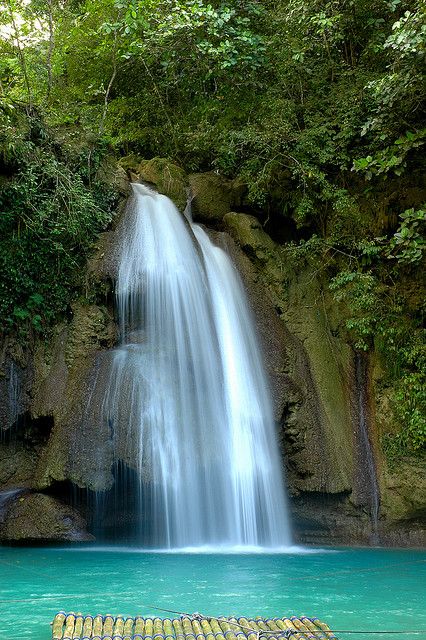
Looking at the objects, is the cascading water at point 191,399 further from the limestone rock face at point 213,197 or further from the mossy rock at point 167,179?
the limestone rock face at point 213,197

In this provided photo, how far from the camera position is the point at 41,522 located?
9039mm

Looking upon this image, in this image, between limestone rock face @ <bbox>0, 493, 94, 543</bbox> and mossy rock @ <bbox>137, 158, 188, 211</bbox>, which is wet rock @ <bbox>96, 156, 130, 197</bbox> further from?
limestone rock face @ <bbox>0, 493, 94, 543</bbox>

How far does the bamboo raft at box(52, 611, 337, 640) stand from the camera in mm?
4207

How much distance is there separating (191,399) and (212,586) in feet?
13.4

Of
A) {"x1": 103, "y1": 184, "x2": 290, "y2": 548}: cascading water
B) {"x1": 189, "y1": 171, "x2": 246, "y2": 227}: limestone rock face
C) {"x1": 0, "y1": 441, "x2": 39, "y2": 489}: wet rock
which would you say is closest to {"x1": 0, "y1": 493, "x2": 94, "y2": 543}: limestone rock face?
{"x1": 0, "y1": 441, "x2": 39, "y2": 489}: wet rock

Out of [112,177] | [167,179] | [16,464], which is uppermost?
[167,179]

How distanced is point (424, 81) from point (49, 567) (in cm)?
919

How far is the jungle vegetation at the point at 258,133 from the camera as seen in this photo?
432 inches

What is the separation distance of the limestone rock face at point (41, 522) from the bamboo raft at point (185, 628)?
4.52m

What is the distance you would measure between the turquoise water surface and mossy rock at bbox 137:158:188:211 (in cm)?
763

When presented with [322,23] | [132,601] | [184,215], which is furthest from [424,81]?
[132,601]

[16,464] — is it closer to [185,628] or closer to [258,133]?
[185,628]

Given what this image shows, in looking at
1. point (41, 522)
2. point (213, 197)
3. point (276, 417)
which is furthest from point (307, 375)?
point (41, 522)

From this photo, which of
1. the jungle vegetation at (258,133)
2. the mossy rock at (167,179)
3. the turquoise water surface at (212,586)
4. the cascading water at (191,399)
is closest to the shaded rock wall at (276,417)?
the cascading water at (191,399)
